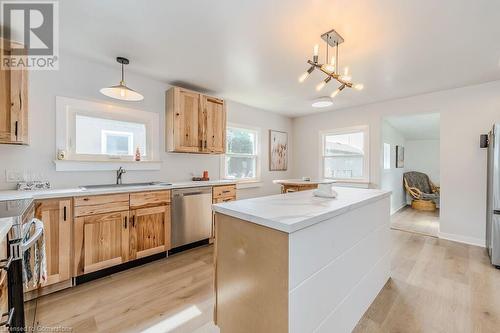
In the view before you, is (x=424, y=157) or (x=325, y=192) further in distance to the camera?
(x=424, y=157)

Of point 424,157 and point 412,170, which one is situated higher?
point 424,157

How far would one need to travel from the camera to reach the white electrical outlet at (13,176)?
7.16ft

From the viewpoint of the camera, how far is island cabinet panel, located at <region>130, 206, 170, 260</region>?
99.3 inches

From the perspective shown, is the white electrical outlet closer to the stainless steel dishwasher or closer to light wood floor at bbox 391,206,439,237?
the stainless steel dishwasher

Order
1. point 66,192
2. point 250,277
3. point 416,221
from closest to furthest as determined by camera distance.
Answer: point 250,277 < point 66,192 < point 416,221

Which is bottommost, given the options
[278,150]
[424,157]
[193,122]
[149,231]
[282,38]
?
[149,231]

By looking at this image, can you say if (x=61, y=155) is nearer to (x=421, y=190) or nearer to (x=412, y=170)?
(x=421, y=190)

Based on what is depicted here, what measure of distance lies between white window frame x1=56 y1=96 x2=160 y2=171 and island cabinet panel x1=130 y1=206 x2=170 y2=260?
0.75 m

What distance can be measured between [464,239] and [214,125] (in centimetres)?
434

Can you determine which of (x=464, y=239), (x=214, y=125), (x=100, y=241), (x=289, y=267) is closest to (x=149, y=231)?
(x=100, y=241)

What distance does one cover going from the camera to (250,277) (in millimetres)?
1217

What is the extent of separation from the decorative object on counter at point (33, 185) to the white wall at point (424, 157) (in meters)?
8.25

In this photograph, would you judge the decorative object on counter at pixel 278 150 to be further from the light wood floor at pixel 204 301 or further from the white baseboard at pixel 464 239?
the white baseboard at pixel 464 239

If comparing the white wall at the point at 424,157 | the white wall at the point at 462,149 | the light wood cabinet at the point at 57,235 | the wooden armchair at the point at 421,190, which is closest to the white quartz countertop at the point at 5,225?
the light wood cabinet at the point at 57,235
